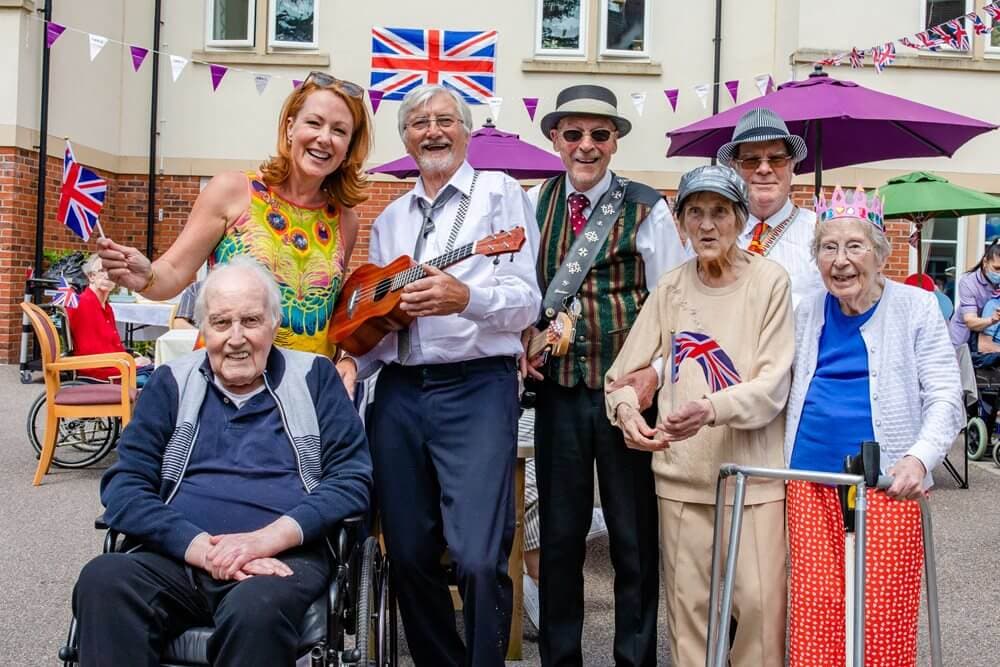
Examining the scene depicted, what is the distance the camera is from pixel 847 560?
2.72m

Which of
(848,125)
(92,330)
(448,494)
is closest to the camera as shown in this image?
(448,494)

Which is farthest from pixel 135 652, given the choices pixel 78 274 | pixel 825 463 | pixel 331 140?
pixel 78 274

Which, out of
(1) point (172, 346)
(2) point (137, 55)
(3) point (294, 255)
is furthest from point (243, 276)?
(2) point (137, 55)

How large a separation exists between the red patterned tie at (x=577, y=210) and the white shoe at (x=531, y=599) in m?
1.72

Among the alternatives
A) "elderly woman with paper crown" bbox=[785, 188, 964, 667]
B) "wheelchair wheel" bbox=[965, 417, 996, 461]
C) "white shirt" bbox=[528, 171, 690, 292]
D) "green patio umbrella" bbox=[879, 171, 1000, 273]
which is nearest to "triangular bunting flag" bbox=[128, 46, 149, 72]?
"green patio umbrella" bbox=[879, 171, 1000, 273]

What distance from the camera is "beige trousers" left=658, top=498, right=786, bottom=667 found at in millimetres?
3098

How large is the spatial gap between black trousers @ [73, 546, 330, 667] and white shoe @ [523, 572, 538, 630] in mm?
1742

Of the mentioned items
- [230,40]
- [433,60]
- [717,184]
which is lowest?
[717,184]

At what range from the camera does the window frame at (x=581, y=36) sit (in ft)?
45.8

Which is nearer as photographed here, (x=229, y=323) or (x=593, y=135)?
(x=229, y=323)

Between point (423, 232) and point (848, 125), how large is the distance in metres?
4.10

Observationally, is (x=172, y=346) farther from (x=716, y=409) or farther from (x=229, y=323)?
(x=716, y=409)

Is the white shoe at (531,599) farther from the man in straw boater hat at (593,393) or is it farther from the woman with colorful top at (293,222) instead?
the woman with colorful top at (293,222)

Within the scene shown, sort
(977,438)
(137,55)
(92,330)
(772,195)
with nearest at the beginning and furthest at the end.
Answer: (772,195)
(92,330)
(977,438)
(137,55)
